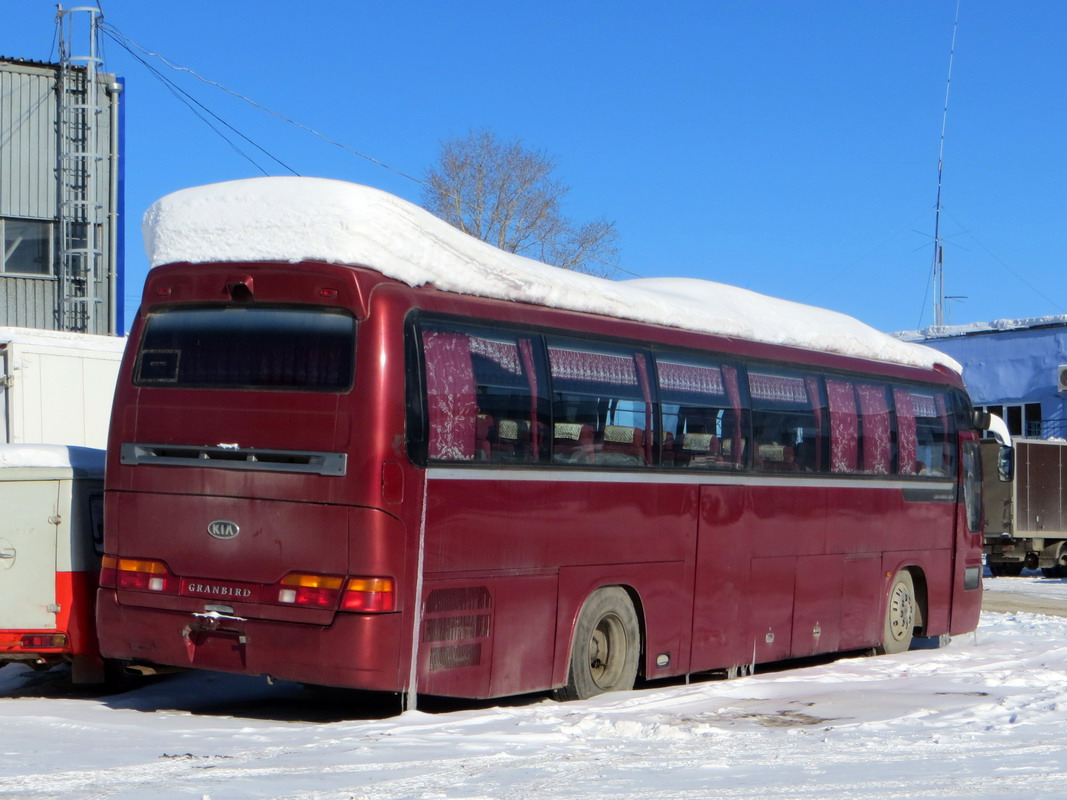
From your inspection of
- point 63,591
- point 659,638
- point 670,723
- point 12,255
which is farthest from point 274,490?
point 12,255

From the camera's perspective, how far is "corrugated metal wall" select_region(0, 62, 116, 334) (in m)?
27.6

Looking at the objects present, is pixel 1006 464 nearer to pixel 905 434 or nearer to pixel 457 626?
pixel 905 434

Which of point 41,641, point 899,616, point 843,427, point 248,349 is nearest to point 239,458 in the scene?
point 248,349

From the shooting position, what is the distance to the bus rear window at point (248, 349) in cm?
902

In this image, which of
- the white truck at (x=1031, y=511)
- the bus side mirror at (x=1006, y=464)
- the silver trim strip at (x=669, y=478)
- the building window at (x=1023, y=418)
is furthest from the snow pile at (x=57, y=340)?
the building window at (x=1023, y=418)

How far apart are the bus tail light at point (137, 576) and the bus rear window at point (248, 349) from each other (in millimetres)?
1208

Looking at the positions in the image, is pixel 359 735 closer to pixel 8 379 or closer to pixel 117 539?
pixel 117 539

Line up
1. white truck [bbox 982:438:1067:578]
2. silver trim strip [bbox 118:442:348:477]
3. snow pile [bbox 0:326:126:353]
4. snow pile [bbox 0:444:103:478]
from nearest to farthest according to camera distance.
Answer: silver trim strip [bbox 118:442:348:477]
snow pile [bbox 0:444:103:478]
snow pile [bbox 0:326:126:353]
white truck [bbox 982:438:1067:578]

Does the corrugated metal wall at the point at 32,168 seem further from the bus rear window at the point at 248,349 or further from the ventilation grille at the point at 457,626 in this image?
the ventilation grille at the point at 457,626

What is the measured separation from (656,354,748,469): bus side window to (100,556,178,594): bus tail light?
13.0ft

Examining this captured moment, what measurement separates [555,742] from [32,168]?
22766 mm

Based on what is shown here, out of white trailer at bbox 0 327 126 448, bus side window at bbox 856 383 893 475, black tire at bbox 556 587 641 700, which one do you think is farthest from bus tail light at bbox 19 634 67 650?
A: bus side window at bbox 856 383 893 475

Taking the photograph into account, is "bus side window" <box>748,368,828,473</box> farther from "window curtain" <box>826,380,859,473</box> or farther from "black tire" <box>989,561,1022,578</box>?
"black tire" <box>989,561,1022,578</box>

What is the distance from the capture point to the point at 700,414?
11.8 m
